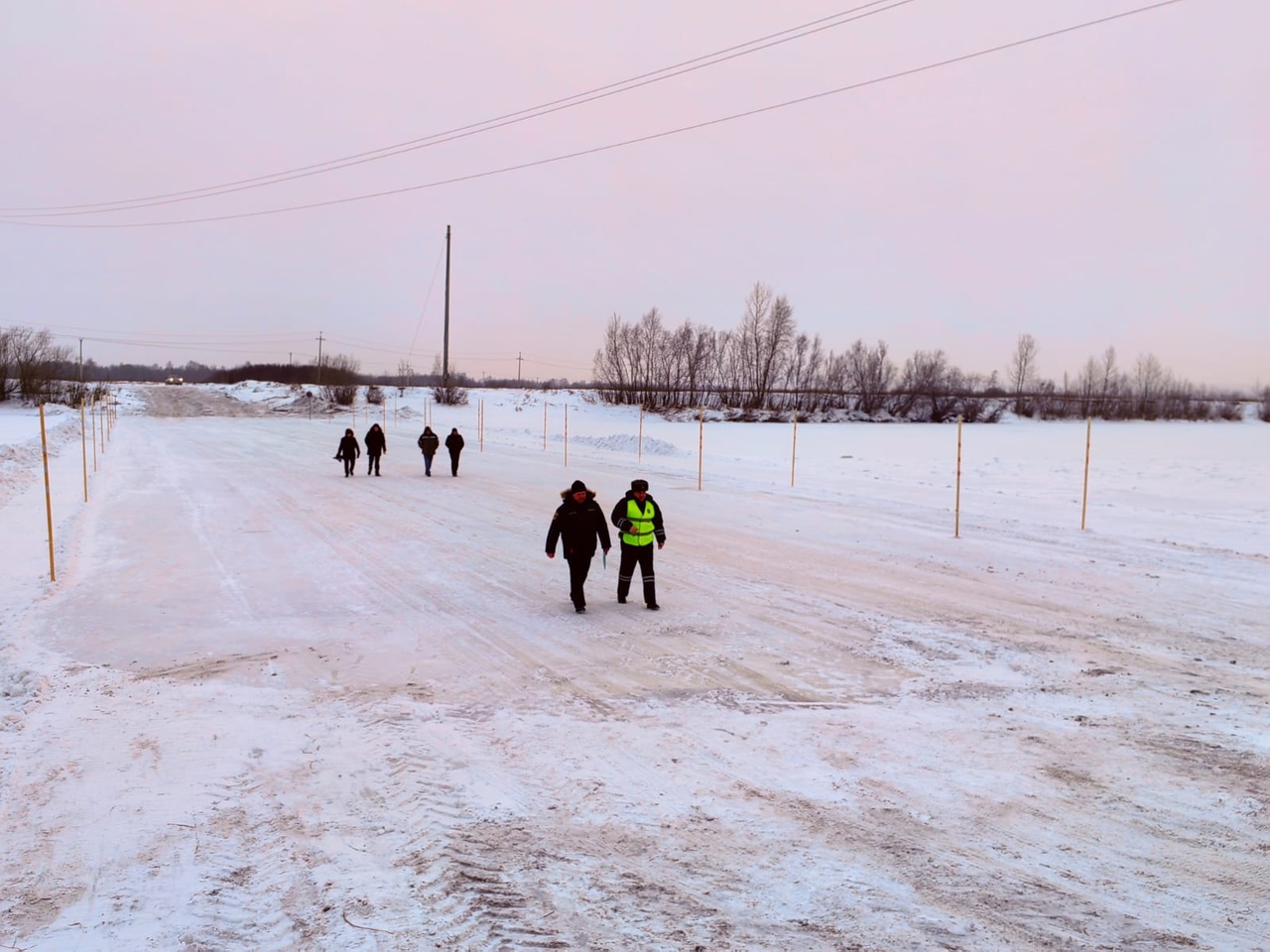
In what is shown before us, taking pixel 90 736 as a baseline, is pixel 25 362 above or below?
above

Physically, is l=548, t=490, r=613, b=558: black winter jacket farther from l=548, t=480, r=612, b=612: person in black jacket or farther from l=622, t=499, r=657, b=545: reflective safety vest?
l=622, t=499, r=657, b=545: reflective safety vest

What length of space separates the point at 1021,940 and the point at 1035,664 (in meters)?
4.54

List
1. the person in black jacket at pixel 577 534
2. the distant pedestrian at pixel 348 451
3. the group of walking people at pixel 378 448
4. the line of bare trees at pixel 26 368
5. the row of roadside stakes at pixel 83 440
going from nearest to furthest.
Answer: the person in black jacket at pixel 577 534 → the row of roadside stakes at pixel 83 440 → the distant pedestrian at pixel 348 451 → the group of walking people at pixel 378 448 → the line of bare trees at pixel 26 368

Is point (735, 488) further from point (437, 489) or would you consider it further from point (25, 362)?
point (25, 362)

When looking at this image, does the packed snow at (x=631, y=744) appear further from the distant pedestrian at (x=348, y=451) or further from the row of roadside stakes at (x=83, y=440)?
the distant pedestrian at (x=348, y=451)

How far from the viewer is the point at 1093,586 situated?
1120cm

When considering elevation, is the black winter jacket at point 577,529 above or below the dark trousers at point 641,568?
above

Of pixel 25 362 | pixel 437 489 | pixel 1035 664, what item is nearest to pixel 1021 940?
pixel 1035 664

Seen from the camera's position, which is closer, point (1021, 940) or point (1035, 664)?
point (1021, 940)

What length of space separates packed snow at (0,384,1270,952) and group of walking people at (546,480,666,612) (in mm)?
380

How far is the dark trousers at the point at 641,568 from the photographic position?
32.5ft

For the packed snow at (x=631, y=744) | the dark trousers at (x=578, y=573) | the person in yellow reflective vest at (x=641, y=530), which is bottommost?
the packed snow at (x=631, y=744)

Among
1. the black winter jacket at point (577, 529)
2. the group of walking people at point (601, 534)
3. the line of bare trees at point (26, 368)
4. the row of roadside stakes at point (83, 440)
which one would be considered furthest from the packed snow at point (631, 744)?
the line of bare trees at point (26, 368)

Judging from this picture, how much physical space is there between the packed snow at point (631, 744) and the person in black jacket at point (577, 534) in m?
0.42
